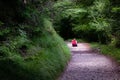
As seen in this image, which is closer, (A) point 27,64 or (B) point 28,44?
→ (A) point 27,64

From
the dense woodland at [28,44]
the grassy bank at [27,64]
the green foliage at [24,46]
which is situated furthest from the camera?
the dense woodland at [28,44]

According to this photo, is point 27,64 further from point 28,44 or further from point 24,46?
point 28,44

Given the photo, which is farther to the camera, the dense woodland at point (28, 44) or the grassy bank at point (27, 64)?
the dense woodland at point (28, 44)

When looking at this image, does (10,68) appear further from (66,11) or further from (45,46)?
(66,11)

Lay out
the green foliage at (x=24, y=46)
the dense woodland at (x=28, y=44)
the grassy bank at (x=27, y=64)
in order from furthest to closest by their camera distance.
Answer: the dense woodland at (x=28, y=44) → the green foliage at (x=24, y=46) → the grassy bank at (x=27, y=64)

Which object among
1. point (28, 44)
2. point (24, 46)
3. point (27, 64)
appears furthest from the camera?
point (28, 44)

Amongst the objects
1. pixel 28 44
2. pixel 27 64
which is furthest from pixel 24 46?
pixel 27 64

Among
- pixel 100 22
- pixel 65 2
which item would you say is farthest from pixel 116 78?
pixel 65 2

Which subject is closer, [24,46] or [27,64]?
[27,64]

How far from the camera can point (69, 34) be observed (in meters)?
50.0

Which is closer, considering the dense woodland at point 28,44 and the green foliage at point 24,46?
the green foliage at point 24,46

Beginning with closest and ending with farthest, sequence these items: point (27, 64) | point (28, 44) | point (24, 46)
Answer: point (27, 64) → point (24, 46) → point (28, 44)

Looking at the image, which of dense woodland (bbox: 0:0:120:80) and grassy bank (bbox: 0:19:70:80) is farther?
dense woodland (bbox: 0:0:120:80)

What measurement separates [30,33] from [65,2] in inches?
883
